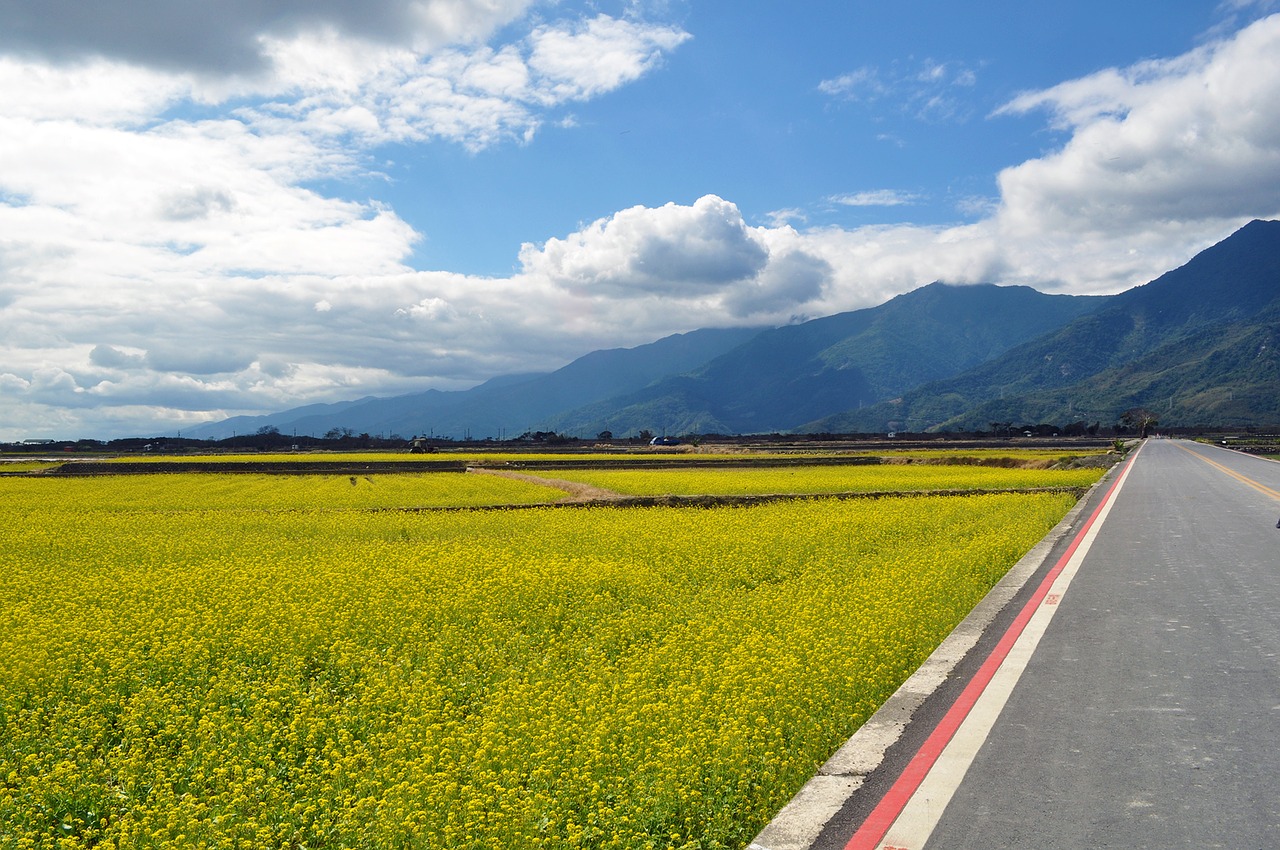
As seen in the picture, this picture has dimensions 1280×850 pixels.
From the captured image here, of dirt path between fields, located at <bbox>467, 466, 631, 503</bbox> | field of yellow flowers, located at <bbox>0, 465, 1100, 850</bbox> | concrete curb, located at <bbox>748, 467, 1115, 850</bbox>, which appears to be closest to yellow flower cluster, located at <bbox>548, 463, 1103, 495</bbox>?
dirt path between fields, located at <bbox>467, 466, 631, 503</bbox>

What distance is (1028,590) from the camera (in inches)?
439

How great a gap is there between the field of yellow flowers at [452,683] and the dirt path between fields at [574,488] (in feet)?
49.7

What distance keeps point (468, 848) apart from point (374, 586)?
27.6ft

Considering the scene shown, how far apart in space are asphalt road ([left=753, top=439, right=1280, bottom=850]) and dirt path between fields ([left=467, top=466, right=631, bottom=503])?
22.9 metres

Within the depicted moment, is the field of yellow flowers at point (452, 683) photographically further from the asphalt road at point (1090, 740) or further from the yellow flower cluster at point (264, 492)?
the yellow flower cluster at point (264, 492)

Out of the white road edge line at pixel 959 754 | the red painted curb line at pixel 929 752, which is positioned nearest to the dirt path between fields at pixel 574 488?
the red painted curb line at pixel 929 752

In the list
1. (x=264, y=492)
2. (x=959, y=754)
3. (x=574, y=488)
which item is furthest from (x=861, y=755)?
(x=264, y=492)

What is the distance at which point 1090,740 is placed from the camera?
5641mm

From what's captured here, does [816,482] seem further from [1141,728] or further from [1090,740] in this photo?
[1090,740]

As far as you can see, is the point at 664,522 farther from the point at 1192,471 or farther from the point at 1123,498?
the point at 1192,471

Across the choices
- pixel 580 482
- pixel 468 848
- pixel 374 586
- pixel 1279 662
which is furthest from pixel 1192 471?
pixel 468 848

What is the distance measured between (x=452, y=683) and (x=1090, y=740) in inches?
Result: 224

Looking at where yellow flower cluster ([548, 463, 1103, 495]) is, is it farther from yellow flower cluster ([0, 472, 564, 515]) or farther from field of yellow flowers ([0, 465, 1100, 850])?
field of yellow flowers ([0, 465, 1100, 850])

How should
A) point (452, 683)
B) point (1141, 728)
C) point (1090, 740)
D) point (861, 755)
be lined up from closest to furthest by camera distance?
point (861, 755), point (1090, 740), point (1141, 728), point (452, 683)
